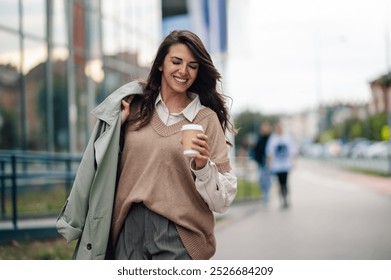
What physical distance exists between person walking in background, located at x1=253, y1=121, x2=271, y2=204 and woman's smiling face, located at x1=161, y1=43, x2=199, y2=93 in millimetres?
8240

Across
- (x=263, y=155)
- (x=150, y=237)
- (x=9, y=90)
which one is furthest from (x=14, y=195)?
(x=263, y=155)

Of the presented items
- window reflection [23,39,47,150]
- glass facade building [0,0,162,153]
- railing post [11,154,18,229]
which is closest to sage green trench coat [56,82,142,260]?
railing post [11,154,18,229]

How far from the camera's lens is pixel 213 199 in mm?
2168

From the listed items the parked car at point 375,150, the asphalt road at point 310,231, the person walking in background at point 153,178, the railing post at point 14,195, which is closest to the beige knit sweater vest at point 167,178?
the person walking in background at point 153,178

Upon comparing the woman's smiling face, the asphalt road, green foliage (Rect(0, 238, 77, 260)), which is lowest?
the asphalt road

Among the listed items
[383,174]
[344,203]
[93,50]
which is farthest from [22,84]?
[383,174]

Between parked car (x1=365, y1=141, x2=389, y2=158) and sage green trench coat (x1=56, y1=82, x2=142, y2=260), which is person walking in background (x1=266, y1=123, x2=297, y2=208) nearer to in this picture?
sage green trench coat (x1=56, y1=82, x2=142, y2=260)

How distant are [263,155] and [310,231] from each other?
401cm

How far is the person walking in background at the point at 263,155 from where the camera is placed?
34.8 feet

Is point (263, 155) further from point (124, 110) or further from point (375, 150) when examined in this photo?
point (375, 150)

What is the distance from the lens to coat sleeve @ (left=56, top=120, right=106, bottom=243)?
7.41 feet

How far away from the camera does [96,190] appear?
225 cm

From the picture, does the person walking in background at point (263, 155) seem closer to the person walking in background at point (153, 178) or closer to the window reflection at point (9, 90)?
the window reflection at point (9, 90)

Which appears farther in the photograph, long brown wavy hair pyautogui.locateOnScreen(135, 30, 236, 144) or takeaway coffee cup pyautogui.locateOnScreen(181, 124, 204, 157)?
long brown wavy hair pyautogui.locateOnScreen(135, 30, 236, 144)
